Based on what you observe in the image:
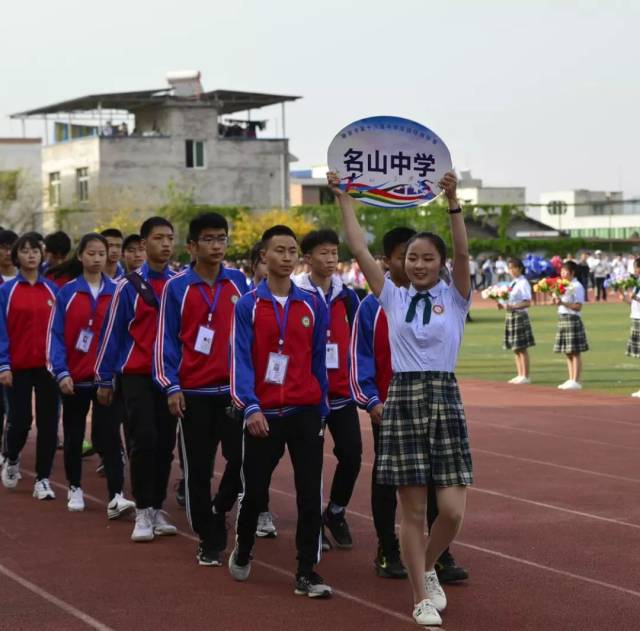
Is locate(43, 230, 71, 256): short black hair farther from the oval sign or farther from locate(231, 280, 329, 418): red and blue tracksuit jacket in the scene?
the oval sign

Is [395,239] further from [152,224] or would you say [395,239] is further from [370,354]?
[152,224]

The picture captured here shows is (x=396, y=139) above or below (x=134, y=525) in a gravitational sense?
above

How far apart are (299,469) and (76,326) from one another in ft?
10.8

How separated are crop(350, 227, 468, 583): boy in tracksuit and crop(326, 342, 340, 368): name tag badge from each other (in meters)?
0.57

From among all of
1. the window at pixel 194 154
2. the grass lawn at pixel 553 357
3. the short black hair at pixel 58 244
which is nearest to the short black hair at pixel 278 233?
the short black hair at pixel 58 244

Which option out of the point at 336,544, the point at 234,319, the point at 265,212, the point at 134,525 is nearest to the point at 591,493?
the point at 336,544

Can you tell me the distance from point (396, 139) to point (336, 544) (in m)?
2.89

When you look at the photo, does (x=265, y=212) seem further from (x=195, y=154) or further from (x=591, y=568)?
(x=591, y=568)

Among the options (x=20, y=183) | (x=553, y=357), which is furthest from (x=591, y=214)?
(x=553, y=357)

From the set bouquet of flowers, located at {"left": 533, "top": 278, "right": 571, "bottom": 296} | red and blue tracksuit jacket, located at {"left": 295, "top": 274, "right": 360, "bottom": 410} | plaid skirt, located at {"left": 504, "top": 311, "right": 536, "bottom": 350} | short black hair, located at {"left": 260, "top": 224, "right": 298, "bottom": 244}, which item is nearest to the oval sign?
short black hair, located at {"left": 260, "top": 224, "right": 298, "bottom": 244}

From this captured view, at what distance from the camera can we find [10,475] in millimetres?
11211

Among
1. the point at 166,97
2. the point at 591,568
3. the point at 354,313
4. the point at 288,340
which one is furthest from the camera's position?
the point at 166,97

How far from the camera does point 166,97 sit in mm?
75938

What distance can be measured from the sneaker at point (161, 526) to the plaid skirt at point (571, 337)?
1124 cm
